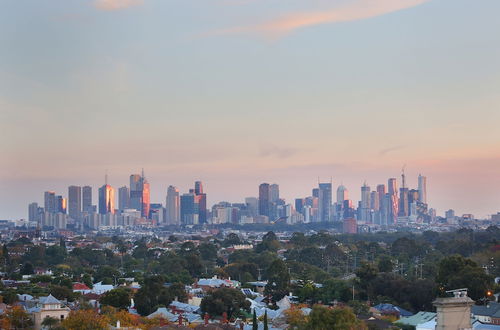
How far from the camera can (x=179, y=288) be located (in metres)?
61.0

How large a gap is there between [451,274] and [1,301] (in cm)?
2446

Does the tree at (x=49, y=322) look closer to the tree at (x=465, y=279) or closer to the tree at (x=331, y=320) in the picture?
the tree at (x=331, y=320)

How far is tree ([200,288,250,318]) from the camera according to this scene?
165 feet

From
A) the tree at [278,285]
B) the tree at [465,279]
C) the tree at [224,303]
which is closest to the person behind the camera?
the tree at [465,279]

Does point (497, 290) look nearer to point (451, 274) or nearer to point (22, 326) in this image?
point (451, 274)

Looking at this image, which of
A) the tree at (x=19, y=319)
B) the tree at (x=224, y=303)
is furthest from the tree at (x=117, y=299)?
the tree at (x=19, y=319)

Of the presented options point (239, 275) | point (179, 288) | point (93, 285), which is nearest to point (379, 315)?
point (179, 288)

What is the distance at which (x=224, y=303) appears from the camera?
167 feet

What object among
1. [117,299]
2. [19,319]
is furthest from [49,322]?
[117,299]

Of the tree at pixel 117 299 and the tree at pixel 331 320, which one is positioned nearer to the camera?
the tree at pixel 331 320

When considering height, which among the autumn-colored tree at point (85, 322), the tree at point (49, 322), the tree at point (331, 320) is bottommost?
the tree at point (49, 322)

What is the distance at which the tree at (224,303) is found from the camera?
5044cm

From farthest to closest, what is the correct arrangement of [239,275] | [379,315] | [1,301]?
1. [239,275]
2. [1,301]
3. [379,315]

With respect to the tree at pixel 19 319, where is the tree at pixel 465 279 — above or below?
above
